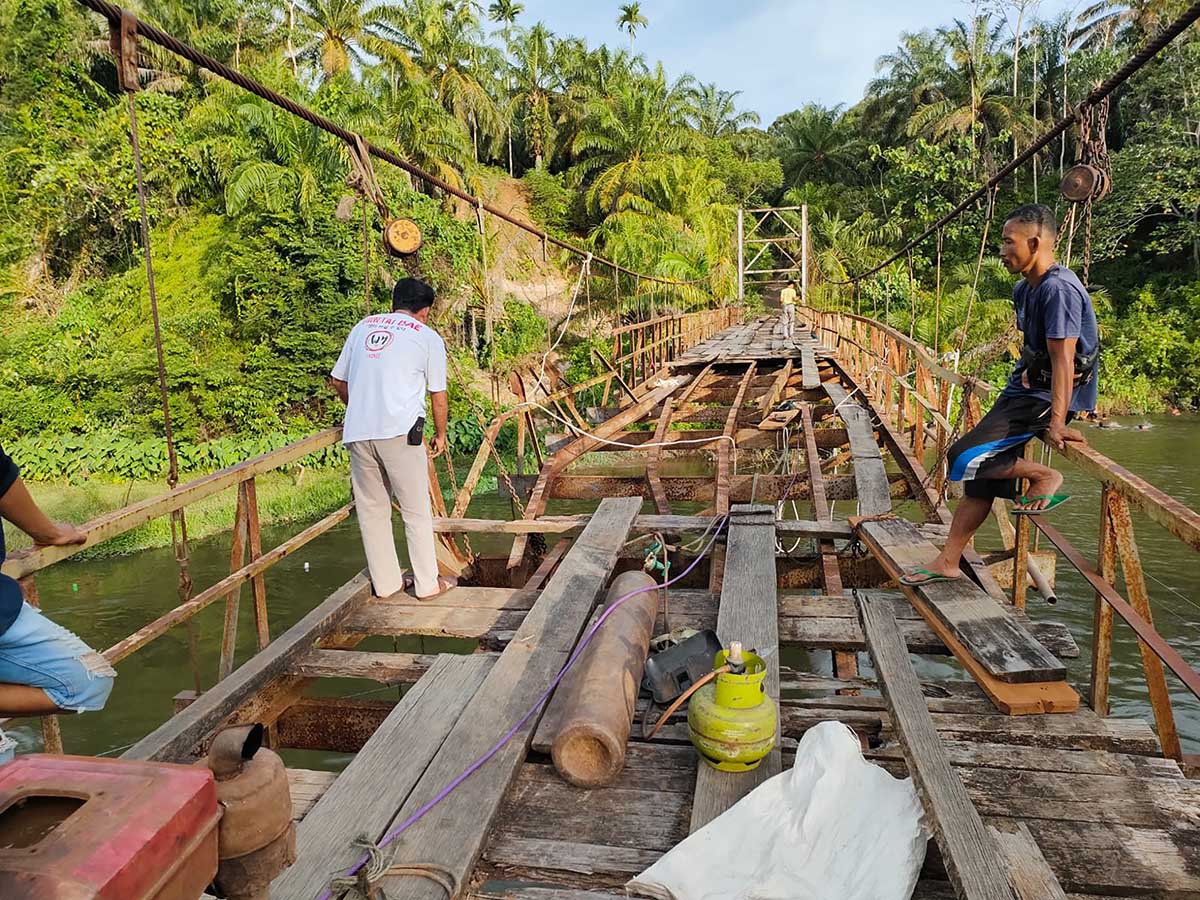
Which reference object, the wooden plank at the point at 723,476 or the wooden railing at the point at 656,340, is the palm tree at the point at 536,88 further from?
the wooden plank at the point at 723,476

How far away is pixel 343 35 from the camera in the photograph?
25.5 meters

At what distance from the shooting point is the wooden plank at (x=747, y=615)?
2.16m

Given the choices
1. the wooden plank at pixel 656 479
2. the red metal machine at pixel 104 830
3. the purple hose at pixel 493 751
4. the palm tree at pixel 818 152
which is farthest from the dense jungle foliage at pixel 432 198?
the red metal machine at pixel 104 830

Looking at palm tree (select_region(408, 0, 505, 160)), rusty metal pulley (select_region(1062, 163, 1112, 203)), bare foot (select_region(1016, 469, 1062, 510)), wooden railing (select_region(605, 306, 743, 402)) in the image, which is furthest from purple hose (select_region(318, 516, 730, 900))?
palm tree (select_region(408, 0, 505, 160))

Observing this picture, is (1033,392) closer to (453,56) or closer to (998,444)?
(998,444)

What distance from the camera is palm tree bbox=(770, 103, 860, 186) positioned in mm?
40656

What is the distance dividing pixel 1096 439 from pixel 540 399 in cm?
2002

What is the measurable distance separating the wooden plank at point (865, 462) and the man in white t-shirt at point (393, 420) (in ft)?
8.58

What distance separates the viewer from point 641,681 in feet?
9.32

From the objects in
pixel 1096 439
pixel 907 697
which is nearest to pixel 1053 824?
pixel 907 697

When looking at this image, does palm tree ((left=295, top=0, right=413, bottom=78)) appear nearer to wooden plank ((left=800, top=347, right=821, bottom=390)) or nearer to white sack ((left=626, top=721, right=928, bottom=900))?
wooden plank ((left=800, top=347, right=821, bottom=390))

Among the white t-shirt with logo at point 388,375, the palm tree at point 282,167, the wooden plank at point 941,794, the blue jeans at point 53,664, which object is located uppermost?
the palm tree at point 282,167

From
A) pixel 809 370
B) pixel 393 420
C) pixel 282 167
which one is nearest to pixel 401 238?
pixel 393 420

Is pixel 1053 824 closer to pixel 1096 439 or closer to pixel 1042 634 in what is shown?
pixel 1042 634
